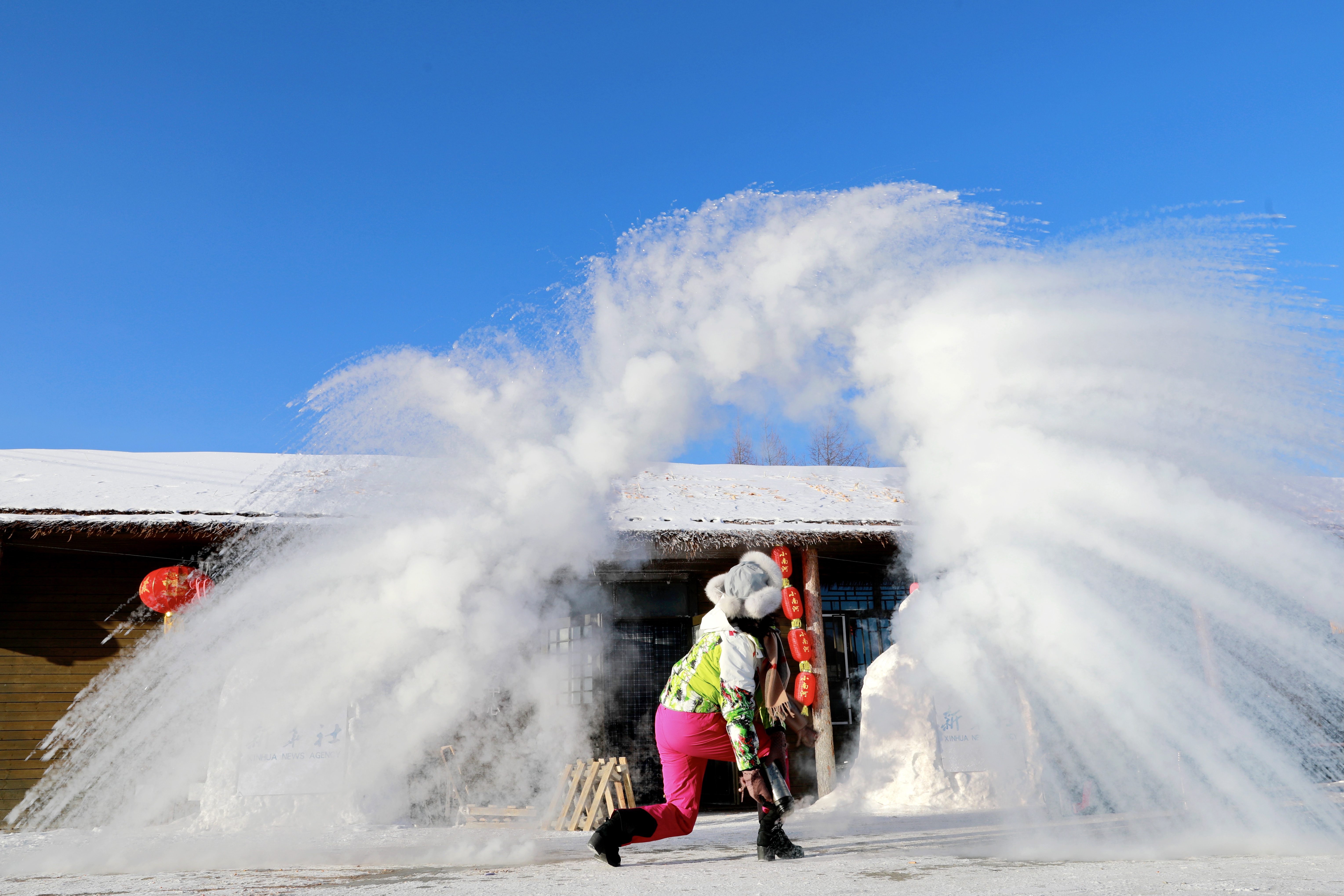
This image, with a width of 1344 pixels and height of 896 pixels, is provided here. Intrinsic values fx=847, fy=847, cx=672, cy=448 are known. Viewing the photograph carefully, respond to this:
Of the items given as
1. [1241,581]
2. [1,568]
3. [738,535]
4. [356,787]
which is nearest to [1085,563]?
[1241,581]

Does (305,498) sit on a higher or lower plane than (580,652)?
higher

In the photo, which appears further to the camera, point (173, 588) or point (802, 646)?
point (802, 646)

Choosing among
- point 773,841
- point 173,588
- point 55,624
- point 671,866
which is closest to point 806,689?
point 773,841

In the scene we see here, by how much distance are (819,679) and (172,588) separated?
20.5 feet

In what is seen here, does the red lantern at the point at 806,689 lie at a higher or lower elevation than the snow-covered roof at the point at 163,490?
lower

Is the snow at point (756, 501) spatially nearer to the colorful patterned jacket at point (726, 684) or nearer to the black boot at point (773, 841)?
the colorful patterned jacket at point (726, 684)

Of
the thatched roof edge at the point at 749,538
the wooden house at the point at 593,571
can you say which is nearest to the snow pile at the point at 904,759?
the wooden house at the point at 593,571

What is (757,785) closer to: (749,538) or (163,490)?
(749,538)

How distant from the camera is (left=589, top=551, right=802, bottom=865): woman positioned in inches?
158

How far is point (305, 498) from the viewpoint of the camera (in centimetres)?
838

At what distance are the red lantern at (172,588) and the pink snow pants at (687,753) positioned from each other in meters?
5.79

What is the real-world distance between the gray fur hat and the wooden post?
14.5 feet

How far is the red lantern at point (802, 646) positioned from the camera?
8578 millimetres

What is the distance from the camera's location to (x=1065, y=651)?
18.3 ft
